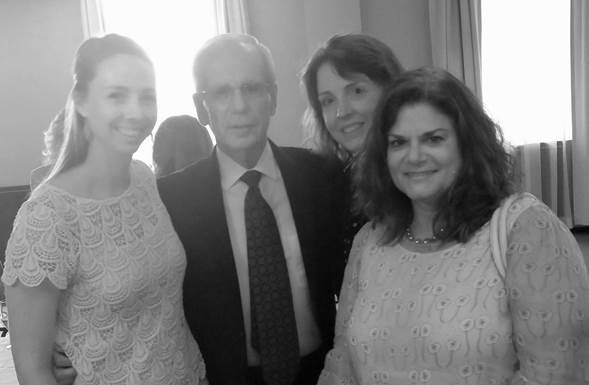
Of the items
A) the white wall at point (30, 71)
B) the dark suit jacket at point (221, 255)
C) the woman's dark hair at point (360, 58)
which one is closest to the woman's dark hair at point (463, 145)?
the woman's dark hair at point (360, 58)

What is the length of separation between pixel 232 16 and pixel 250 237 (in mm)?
4196

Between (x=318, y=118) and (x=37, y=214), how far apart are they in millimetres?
986

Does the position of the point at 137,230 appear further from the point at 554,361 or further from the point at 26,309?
the point at 554,361

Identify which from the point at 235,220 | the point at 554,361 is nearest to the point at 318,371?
the point at 235,220

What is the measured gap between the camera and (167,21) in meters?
5.42

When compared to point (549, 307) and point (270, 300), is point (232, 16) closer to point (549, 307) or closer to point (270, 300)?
point (270, 300)

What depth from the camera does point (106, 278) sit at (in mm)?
1289

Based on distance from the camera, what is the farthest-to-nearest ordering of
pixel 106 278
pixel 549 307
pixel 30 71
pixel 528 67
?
pixel 528 67 < pixel 30 71 < pixel 106 278 < pixel 549 307

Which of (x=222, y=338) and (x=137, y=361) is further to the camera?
(x=222, y=338)

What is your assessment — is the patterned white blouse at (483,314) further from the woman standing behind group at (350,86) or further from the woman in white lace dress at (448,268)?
the woman standing behind group at (350,86)

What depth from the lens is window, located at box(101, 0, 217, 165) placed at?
5367 mm

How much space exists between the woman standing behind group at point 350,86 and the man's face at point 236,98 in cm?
21

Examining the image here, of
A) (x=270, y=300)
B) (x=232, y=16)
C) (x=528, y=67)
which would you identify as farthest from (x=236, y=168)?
(x=528, y=67)

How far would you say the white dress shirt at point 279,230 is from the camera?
1668mm
